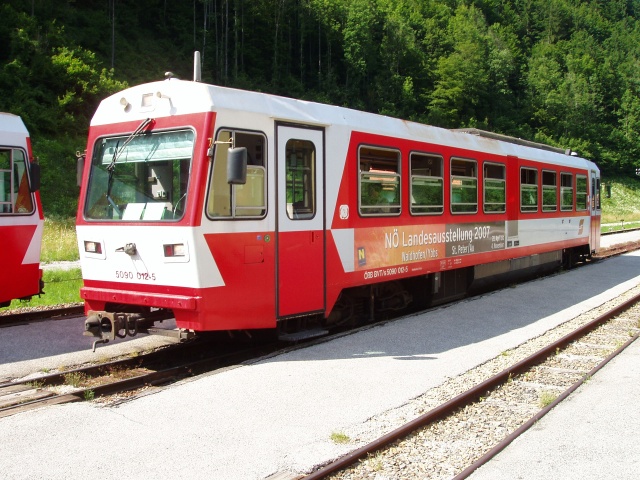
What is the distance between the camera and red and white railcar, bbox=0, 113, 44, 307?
10172mm

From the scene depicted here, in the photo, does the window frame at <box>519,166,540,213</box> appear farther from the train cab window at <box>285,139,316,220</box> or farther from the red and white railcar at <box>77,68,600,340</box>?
the train cab window at <box>285,139,316,220</box>

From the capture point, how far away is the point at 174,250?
7418 millimetres

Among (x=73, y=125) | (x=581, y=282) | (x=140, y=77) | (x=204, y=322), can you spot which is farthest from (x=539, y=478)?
(x=140, y=77)

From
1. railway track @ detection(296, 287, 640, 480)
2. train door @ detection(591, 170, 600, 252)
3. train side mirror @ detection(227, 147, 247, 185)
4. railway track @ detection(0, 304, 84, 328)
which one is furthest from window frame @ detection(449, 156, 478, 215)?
train door @ detection(591, 170, 600, 252)

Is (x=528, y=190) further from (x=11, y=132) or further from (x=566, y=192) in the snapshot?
(x=11, y=132)

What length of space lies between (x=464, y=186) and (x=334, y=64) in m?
63.5

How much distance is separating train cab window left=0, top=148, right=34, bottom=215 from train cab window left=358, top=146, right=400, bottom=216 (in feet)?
17.8

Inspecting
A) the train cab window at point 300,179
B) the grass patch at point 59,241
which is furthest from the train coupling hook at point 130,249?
the grass patch at point 59,241

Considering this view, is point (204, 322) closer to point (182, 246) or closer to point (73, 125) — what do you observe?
point (182, 246)

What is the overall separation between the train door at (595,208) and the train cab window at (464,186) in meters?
9.03

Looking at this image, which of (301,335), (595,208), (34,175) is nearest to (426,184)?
(301,335)

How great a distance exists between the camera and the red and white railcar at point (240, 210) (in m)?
7.38

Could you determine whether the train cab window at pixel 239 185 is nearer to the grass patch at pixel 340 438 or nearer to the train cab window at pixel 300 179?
the train cab window at pixel 300 179

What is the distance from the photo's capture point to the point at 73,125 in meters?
34.6
